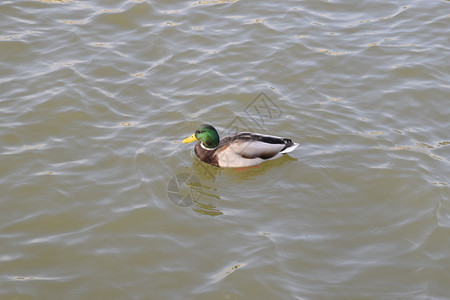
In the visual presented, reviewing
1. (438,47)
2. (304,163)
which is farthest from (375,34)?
(304,163)

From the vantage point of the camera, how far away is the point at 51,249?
23.3 feet

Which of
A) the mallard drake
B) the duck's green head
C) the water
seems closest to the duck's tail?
the mallard drake

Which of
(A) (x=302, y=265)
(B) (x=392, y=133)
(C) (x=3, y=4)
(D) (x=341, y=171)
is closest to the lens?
(A) (x=302, y=265)

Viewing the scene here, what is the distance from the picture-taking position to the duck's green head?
8.88 metres

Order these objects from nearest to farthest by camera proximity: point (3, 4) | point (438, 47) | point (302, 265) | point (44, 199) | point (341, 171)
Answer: point (302, 265) < point (44, 199) < point (341, 171) < point (438, 47) < point (3, 4)

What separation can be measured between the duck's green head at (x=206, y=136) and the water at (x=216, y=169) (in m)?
0.38

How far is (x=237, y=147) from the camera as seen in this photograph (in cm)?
886

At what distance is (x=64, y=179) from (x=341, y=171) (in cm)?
408

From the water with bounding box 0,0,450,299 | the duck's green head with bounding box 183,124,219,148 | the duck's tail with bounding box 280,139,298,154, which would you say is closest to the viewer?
the water with bounding box 0,0,450,299

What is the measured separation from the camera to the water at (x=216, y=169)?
688cm

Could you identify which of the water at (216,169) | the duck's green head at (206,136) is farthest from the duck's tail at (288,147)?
the duck's green head at (206,136)

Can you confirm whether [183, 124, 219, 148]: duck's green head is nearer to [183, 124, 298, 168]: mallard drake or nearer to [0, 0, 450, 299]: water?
[183, 124, 298, 168]: mallard drake

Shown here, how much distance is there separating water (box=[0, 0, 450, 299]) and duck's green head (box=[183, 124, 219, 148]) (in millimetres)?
382

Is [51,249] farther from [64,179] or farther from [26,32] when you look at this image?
[26,32]
